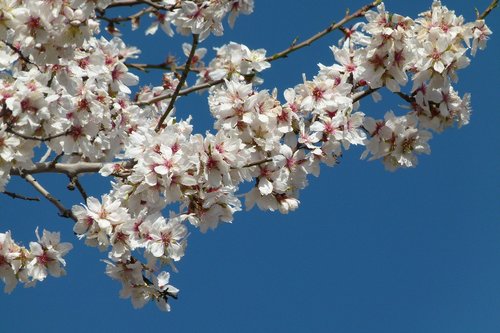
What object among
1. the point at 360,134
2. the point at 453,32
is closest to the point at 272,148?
the point at 360,134

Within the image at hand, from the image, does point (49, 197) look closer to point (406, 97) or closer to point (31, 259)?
point (31, 259)

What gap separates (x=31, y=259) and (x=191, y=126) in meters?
1.44

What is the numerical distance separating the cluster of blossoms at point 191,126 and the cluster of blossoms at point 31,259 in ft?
0.03

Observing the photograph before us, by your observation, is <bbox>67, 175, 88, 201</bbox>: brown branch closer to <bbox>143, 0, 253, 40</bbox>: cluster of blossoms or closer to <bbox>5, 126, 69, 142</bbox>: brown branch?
<bbox>5, 126, 69, 142</bbox>: brown branch

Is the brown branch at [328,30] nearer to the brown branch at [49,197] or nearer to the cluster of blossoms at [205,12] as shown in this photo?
the cluster of blossoms at [205,12]

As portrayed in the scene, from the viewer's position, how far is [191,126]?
547cm

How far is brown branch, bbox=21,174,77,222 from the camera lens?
17.5 feet

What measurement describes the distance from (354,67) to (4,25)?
2407 mm

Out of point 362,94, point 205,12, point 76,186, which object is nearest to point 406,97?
point 362,94

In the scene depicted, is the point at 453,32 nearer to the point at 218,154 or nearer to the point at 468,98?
the point at 468,98

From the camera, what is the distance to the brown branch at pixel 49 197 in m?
5.33

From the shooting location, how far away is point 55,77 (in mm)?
5371

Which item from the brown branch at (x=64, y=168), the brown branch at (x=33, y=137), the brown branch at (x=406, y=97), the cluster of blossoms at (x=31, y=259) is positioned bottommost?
the cluster of blossoms at (x=31, y=259)

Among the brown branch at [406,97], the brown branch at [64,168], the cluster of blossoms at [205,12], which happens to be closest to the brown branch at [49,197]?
the brown branch at [64,168]
